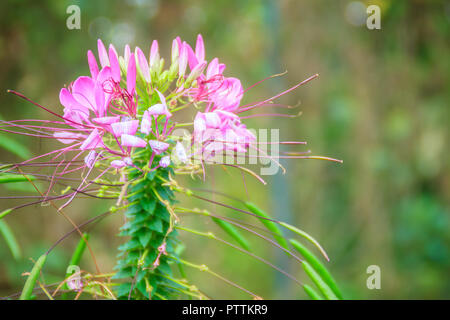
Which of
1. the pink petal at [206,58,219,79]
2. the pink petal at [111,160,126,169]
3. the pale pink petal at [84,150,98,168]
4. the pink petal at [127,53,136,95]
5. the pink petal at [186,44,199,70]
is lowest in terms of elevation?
the pink petal at [111,160,126,169]

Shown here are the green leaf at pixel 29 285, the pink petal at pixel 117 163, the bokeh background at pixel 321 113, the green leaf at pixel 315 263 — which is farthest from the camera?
the bokeh background at pixel 321 113

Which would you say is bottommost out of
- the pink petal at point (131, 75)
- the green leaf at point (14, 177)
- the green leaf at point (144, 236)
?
the green leaf at point (144, 236)

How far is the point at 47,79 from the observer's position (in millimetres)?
3541

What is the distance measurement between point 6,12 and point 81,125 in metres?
2.98

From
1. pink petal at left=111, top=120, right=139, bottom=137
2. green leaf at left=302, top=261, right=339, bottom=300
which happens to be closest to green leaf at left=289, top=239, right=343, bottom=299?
green leaf at left=302, top=261, right=339, bottom=300

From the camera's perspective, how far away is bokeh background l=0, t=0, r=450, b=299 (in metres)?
3.39

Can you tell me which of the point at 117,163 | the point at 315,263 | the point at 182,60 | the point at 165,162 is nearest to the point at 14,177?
the point at 117,163

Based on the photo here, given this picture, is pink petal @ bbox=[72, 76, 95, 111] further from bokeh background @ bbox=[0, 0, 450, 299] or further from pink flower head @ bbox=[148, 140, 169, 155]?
bokeh background @ bbox=[0, 0, 450, 299]

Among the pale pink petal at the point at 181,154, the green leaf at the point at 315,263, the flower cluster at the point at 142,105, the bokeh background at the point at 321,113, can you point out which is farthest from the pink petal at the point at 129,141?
the bokeh background at the point at 321,113

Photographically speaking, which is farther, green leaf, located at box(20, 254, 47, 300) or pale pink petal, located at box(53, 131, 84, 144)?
pale pink petal, located at box(53, 131, 84, 144)

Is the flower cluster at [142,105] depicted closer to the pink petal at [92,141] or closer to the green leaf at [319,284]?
the pink petal at [92,141]

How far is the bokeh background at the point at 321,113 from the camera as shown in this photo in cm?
339
